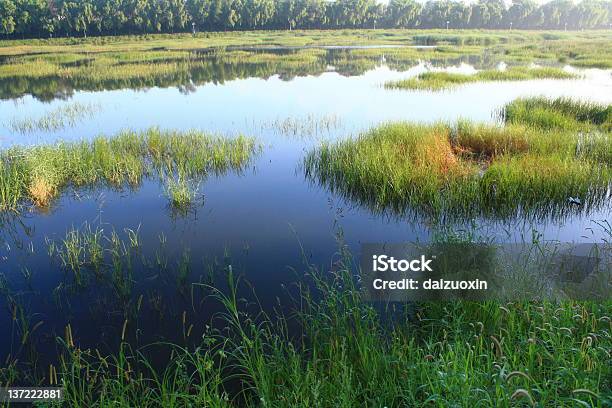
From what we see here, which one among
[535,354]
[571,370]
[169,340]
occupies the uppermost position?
[571,370]

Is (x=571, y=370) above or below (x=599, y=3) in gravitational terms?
below

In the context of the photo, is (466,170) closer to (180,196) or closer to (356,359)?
(180,196)

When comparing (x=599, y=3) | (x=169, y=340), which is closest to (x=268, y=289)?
(x=169, y=340)

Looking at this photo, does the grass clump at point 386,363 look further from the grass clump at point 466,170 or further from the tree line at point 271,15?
the tree line at point 271,15

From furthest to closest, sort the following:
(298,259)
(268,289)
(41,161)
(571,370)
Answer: (41,161), (298,259), (268,289), (571,370)

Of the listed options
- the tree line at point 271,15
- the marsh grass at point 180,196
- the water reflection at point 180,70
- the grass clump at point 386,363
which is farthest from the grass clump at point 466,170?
the tree line at point 271,15

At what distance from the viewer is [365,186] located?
9320 mm

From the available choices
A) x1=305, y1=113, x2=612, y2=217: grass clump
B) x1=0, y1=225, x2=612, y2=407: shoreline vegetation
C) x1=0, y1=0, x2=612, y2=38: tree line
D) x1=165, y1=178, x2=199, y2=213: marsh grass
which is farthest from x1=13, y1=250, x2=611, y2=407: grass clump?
x1=0, y1=0, x2=612, y2=38: tree line

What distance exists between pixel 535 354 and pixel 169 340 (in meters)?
3.73

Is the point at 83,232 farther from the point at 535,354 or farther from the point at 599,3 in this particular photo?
the point at 599,3

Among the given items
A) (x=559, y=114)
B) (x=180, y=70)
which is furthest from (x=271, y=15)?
(x=559, y=114)

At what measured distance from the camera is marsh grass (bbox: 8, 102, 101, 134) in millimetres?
15284

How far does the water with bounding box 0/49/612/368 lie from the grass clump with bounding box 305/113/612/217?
40 centimetres

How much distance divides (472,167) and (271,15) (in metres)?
94.9
